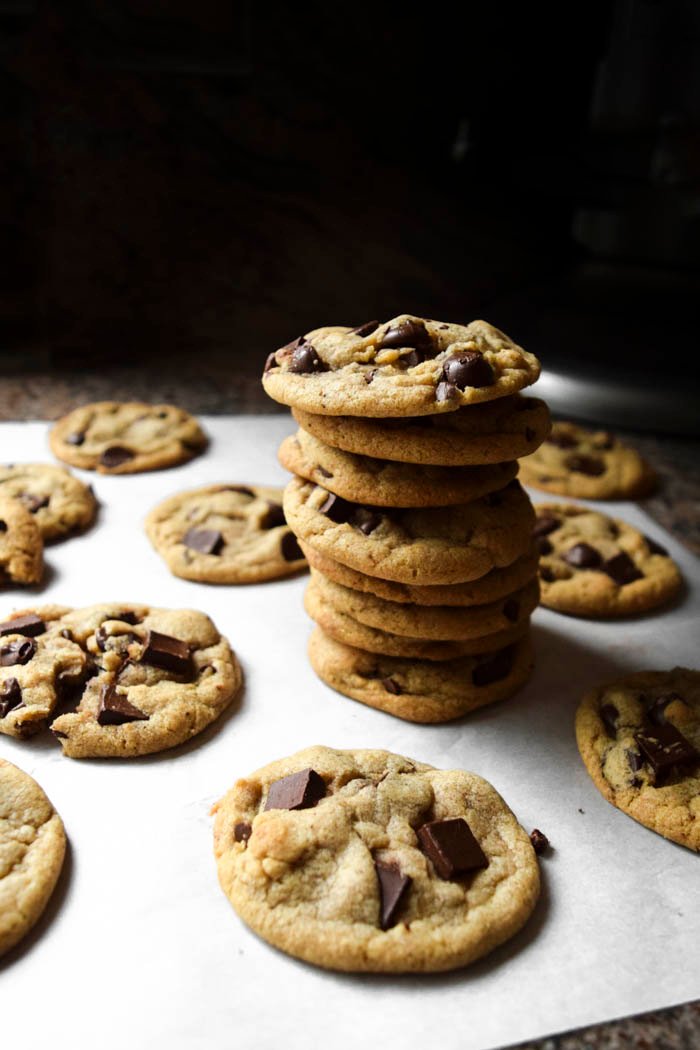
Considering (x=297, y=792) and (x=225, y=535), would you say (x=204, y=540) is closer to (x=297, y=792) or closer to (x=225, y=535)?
(x=225, y=535)

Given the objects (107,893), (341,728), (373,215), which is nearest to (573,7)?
(373,215)

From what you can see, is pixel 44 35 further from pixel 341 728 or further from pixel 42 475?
pixel 341 728

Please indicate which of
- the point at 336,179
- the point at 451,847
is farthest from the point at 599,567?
the point at 336,179

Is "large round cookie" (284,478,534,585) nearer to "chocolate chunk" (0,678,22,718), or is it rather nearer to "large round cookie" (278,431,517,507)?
"large round cookie" (278,431,517,507)

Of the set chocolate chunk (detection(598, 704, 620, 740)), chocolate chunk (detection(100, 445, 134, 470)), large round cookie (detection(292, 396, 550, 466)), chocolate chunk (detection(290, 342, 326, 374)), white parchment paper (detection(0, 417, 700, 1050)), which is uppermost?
chocolate chunk (detection(290, 342, 326, 374))

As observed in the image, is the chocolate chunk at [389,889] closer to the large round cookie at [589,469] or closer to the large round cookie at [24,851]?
the large round cookie at [24,851]

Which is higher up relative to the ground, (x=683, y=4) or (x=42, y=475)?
(x=683, y=4)

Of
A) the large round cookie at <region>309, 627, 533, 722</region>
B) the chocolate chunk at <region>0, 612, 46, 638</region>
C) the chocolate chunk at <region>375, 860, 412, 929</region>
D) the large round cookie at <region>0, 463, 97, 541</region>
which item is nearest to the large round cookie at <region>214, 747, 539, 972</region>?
the chocolate chunk at <region>375, 860, 412, 929</region>
